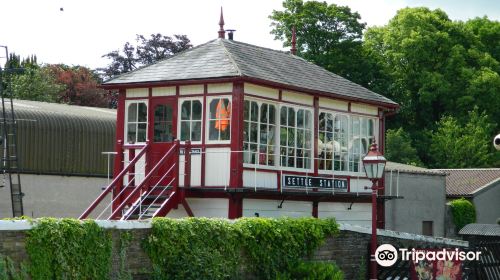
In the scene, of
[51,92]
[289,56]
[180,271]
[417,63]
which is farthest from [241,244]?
[417,63]

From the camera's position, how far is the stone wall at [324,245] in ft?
49.3

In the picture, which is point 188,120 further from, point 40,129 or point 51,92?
point 51,92

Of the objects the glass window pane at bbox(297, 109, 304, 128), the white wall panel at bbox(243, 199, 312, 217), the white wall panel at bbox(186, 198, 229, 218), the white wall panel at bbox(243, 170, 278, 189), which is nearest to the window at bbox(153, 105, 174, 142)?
the white wall panel at bbox(186, 198, 229, 218)

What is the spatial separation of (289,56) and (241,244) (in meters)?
11.5

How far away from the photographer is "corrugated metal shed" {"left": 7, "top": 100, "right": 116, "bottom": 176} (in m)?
34.5

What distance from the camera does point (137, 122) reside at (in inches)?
1000

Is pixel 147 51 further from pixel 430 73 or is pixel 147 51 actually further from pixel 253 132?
pixel 253 132

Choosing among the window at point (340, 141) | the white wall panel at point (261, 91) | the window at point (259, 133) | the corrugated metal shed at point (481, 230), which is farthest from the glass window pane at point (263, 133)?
the corrugated metal shed at point (481, 230)

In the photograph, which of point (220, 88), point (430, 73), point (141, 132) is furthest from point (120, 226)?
point (430, 73)

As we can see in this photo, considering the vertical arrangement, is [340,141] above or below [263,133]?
below

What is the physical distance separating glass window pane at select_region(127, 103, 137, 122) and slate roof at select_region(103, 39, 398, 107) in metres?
0.70

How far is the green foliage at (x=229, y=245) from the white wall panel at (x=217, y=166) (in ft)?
11.8

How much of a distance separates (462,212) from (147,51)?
80.4 feet

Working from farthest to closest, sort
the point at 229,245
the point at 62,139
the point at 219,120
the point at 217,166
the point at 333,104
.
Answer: the point at 62,139, the point at 333,104, the point at 219,120, the point at 217,166, the point at 229,245
